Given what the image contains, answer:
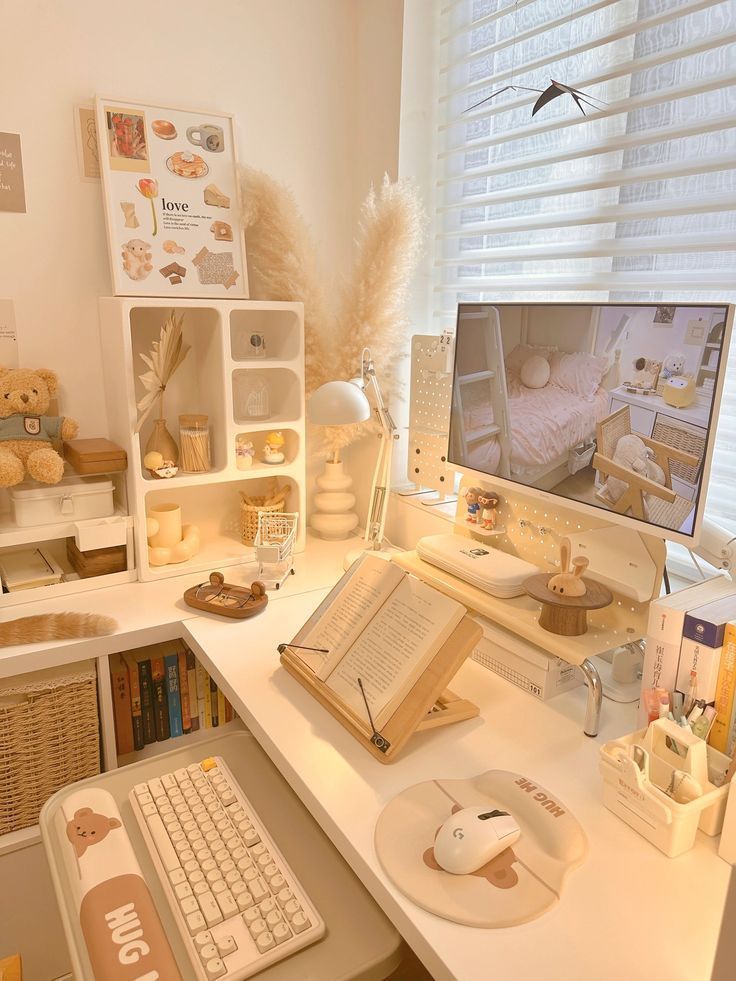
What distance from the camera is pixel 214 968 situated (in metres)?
0.78

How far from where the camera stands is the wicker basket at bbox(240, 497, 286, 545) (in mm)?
1836

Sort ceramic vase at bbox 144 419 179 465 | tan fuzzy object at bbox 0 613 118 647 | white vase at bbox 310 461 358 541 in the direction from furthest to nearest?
white vase at bbox 310 461 358 541
ceramic vase at bbox 144 419 179 465
tan fuzzy object at bbox 0 613 118 647

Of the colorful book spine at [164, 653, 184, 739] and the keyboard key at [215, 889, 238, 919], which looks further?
the colorful book spine at [164, 653, 184, 739]

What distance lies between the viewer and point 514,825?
2.77 ft

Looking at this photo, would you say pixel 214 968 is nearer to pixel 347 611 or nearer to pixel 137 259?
pixel 347 611

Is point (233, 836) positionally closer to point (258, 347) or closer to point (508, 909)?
point (508, 909)

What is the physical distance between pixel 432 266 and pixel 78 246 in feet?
2.89

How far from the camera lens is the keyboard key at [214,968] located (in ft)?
2.54

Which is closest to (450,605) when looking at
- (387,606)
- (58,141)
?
(387,606)

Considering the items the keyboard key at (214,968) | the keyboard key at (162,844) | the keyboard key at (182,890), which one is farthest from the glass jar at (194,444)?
the keyboard key at (214,968)

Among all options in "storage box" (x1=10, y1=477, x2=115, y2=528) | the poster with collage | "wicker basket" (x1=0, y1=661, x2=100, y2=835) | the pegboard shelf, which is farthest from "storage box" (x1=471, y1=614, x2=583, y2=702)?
the poster with collage

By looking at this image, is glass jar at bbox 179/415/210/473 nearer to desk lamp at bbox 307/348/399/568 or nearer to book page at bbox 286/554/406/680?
desk lamp at bbox 307/348/399/568

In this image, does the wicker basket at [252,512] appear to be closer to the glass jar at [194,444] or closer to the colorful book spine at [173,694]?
the glass jar at [194,444]

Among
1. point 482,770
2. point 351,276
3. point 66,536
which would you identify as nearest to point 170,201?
point 351,276
